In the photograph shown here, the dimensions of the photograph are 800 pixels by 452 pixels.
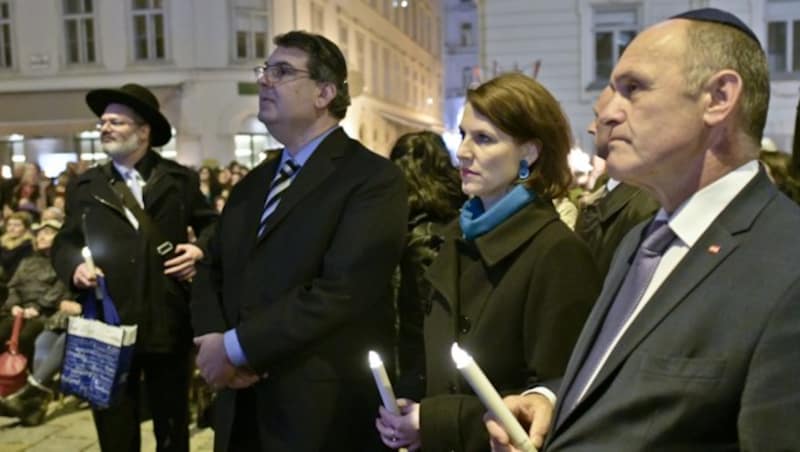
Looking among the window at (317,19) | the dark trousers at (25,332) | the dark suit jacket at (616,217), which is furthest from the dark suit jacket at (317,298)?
the window at (317,19)

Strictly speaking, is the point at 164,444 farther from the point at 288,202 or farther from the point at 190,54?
the point at 190,54

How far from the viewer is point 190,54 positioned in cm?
2127

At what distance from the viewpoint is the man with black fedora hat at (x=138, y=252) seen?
3.91 m

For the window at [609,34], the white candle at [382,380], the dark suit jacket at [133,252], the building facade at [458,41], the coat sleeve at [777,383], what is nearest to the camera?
the coat sleeve at [777,383]

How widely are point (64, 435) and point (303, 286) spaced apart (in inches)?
148

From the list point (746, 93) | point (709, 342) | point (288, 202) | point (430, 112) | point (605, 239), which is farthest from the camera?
point (430, 112)

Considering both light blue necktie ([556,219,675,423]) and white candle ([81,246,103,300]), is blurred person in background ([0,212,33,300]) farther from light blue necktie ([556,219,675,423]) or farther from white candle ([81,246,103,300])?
light blue necktie ([556,219,675,423])

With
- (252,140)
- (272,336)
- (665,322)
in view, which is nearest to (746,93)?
(665,322)

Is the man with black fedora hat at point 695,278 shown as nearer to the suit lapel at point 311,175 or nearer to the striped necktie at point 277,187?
the suit lapel at point 311,175

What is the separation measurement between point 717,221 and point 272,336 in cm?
167

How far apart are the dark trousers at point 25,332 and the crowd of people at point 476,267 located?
288 cm

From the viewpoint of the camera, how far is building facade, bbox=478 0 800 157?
1625 centimetres

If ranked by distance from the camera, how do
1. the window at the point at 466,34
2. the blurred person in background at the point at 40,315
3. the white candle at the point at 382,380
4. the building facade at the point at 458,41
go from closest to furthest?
the white candle at the point at 382,380 → the blurred person in background at the point at 40,315 → the building facade at the point at 458,41 → the window at the point at 466,34

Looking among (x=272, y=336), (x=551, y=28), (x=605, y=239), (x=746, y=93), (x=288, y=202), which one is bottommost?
(x=272, y=336)
